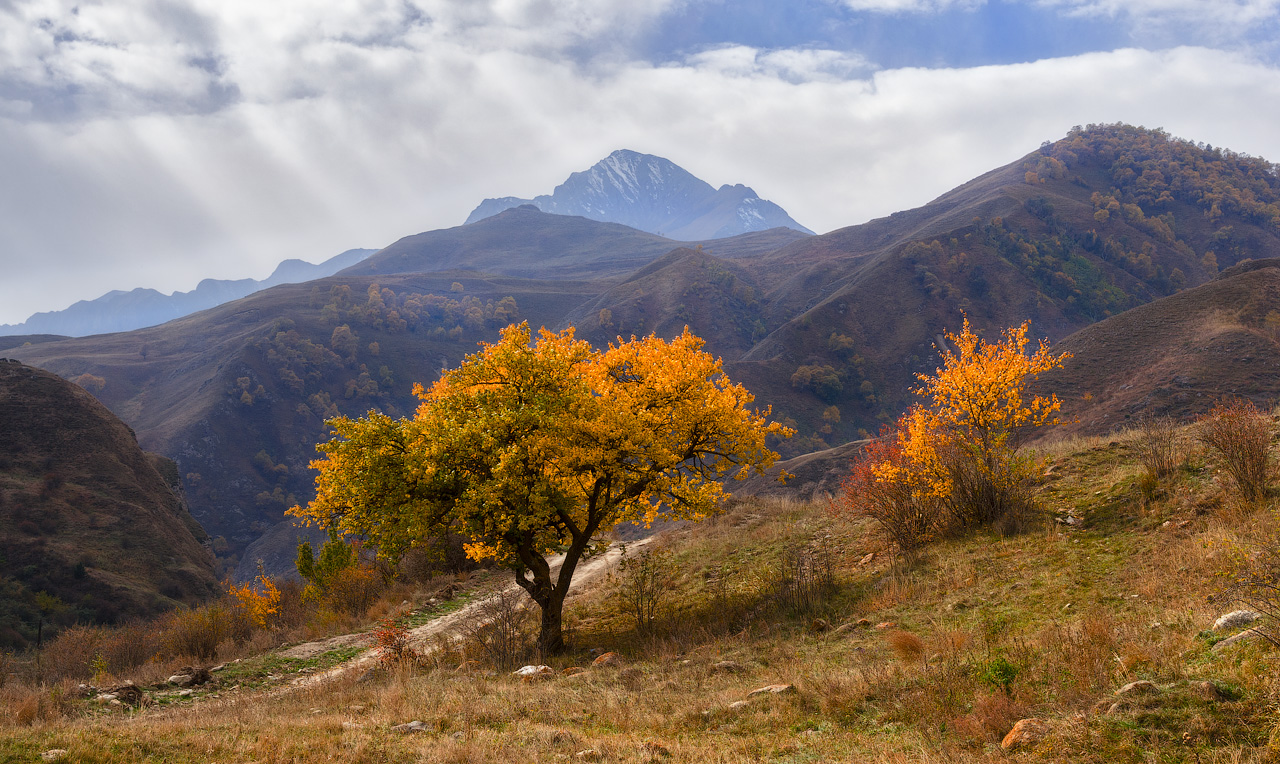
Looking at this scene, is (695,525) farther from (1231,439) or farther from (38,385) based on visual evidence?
(38,385)

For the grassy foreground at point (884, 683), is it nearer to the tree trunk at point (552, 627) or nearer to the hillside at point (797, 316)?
the tree trunk at point (552, 627)

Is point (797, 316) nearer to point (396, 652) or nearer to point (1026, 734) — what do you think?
point (396, 652)

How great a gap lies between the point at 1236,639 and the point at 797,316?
12480 cm

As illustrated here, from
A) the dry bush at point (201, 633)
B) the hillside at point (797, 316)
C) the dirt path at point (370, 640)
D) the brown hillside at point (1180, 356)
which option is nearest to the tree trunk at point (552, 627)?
the dirt path at point (370, 640)

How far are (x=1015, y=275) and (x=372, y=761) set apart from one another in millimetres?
131160

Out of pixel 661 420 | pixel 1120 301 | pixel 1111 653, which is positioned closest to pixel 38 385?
pixel 661 420

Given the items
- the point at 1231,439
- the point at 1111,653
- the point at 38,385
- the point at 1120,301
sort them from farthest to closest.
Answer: the point at 1120,301 → the point at 38,385 → the point at 1231,439 → the point at 1111,653

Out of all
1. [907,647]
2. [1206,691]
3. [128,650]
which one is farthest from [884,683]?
[128,650]

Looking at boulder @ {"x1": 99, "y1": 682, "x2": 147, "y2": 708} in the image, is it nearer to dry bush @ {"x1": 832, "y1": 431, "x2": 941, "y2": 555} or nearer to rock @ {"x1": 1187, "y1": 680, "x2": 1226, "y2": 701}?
rock @ {"x1": 1187, "y1": 680, "x2": 1226, "y2": 701}

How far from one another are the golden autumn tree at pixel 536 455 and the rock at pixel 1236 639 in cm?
910

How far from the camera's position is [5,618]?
3534cm

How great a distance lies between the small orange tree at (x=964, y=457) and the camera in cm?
1370

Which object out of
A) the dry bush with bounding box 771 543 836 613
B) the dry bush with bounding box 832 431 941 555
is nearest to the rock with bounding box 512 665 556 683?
the dry bush with bounding box 771 543 836 613

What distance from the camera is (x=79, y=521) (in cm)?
4600
